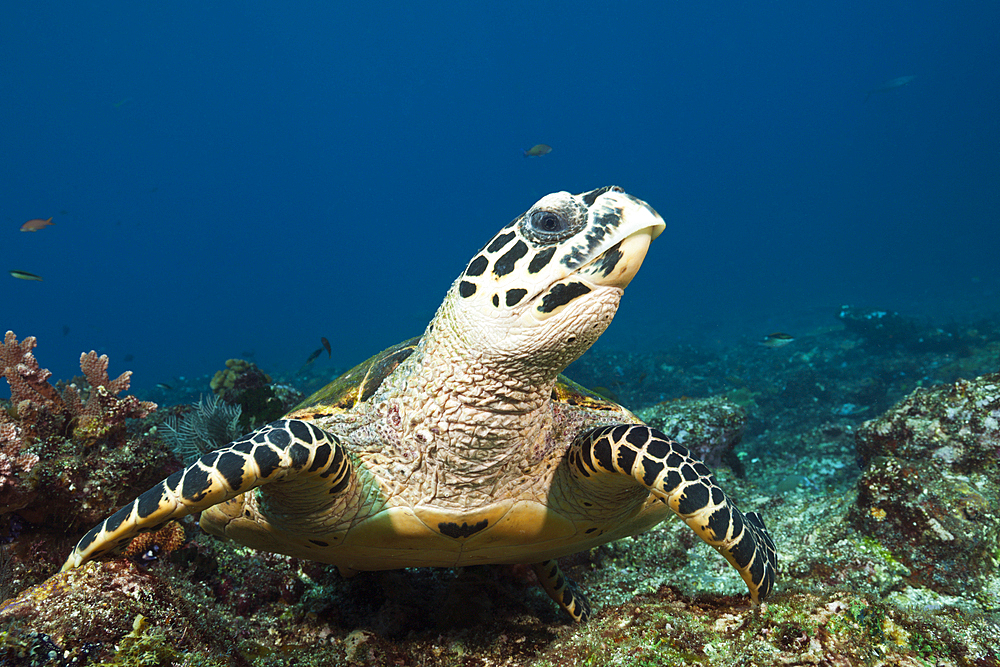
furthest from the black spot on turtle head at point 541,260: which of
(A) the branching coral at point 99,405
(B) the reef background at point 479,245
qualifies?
(A) the branching coral at point 99,405

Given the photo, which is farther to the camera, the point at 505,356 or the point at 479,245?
the point at 479,245

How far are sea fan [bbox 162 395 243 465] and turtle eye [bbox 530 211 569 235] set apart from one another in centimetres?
371

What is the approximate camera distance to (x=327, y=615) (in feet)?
6.93

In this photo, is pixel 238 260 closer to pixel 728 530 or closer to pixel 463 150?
pixel 463 150

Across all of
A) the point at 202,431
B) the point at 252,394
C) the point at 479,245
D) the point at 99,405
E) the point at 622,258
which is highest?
the point at 622,258

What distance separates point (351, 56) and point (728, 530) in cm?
13645

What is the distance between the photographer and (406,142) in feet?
389

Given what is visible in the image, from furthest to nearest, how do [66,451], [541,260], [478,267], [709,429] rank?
[709,429]
[66,451]
[478,267]
[541,260]

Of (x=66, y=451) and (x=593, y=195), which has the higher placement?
(x=593, y=195)

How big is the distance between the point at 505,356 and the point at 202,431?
12.2 feet

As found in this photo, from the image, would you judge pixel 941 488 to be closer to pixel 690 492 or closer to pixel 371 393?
pixel 690 492

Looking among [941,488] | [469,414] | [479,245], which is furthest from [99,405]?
[479,245]

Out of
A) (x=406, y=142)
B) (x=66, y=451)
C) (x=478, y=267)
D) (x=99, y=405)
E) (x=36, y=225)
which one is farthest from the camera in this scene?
(x=406, y=142)

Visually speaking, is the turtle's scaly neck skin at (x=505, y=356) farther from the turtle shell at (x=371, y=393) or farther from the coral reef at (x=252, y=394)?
the coral reef at (x=252, y=394)
